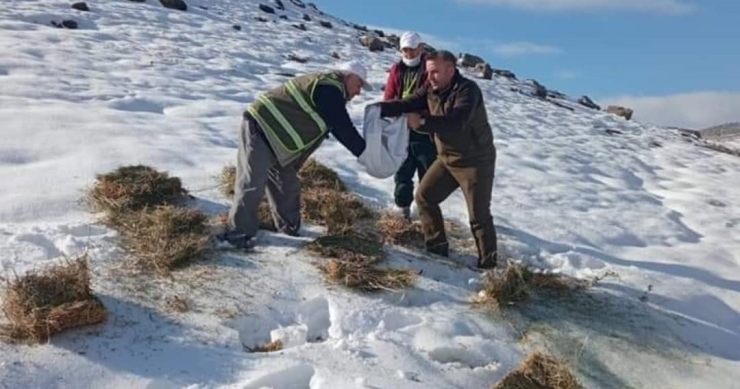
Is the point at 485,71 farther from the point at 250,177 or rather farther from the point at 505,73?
the point at 250,177

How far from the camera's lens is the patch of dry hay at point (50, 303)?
167 inches

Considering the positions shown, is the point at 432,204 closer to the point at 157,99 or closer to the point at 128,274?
the point at 128,274

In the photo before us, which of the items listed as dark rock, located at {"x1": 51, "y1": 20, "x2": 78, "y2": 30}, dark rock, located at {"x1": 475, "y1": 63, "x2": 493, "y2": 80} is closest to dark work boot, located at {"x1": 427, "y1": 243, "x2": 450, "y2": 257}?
dark rock, located at {"x1": 51, "y1": 20, "x2": 78, "y2": 30}

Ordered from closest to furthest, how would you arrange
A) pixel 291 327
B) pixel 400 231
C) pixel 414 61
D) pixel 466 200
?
1. pixel 291 327
2. pixel 466 200
3. pixel 400 231
4. pixel 414 61

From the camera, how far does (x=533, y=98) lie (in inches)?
811

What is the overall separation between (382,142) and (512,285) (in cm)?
153

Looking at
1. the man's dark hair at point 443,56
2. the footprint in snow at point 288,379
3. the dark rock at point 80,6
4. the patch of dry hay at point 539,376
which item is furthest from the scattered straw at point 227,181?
the dark rock at point 80,6

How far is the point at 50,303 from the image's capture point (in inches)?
173

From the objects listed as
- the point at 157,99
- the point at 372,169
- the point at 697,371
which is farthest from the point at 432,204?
the point at 157,99

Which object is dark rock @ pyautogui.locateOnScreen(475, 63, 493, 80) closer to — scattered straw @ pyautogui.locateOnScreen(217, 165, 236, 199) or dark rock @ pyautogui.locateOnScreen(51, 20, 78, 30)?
dark rock @ pyautogui.locateOnScreen(51, 20, 78, 30)

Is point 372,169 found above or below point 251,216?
above

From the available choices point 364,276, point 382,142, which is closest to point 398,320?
point 364,276

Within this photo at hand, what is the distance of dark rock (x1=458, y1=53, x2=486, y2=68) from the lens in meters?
24.3

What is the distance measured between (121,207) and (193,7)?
16.4 metres
